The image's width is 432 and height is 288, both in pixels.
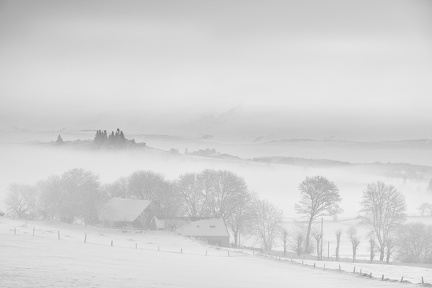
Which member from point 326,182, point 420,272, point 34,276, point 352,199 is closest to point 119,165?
point 352,199

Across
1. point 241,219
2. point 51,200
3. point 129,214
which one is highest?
point 51,200

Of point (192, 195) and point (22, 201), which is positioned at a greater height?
point (192, 195)

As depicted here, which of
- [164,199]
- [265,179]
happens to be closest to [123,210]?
[164,199]

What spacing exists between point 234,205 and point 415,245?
32964 millimetres

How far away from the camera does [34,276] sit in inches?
1147

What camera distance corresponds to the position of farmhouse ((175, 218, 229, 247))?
9362 centimetres

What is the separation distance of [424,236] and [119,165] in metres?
128

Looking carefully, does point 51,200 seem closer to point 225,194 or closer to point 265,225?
point 225,194

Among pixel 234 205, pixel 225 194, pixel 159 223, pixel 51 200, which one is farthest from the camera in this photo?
pixel 225 194

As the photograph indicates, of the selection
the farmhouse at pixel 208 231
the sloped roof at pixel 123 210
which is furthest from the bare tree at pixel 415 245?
the sloped roof at pixel 123 210

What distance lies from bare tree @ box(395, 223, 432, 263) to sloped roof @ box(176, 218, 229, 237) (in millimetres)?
28973

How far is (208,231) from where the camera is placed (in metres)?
94.1

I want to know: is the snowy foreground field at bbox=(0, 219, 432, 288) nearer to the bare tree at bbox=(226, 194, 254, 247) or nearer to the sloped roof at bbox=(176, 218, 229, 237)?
the sloped roof at bbox=(176, 218, 229, 237)

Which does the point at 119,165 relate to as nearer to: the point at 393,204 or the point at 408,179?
the point at 408,179
